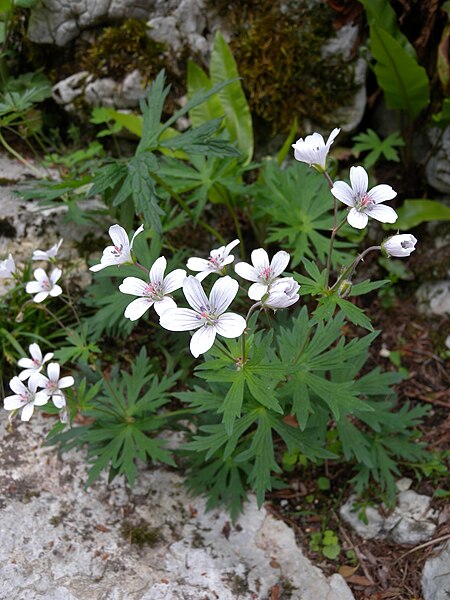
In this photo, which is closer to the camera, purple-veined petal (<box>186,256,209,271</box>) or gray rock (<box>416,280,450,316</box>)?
purple-veined petal (<box>186,256,209,271</box>)

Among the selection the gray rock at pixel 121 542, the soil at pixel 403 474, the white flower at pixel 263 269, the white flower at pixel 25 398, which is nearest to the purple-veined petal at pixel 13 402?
the white flower at pixel 25 398

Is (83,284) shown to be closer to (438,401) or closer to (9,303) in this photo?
(9,303)

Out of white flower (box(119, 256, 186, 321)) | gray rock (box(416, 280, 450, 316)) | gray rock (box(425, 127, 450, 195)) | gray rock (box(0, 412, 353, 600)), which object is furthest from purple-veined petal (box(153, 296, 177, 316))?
gray rock (box(425, 127, 450, 195))

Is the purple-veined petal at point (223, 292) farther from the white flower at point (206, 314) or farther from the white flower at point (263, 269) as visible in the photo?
the white flower at point (263, 269)

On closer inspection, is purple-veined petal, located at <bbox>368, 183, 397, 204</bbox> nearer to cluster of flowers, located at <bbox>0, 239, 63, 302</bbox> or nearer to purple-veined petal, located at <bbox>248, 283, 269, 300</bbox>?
purple-veined petal, located at <bbox>248, 283, 269, 300</bbox>

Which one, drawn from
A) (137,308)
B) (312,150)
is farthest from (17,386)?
(312,150)
